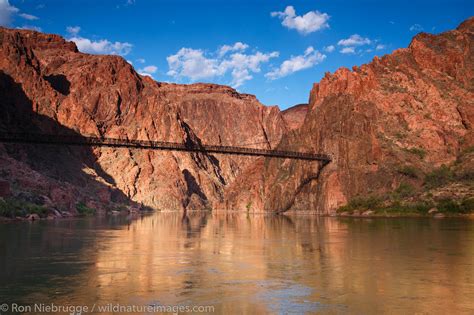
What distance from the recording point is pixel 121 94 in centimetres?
18612

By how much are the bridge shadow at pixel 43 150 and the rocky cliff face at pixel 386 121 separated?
51.4 meters

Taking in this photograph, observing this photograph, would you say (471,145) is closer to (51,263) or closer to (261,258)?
(261,258)

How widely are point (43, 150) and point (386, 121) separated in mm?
82678

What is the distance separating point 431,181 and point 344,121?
23.1 meters

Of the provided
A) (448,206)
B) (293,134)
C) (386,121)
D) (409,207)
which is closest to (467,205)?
Result: (448,206)

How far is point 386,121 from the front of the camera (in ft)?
310

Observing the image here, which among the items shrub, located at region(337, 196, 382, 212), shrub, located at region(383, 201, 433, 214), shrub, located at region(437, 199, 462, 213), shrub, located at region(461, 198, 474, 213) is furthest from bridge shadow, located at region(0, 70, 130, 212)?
shrub, located at region(461, 198, 474, 213)

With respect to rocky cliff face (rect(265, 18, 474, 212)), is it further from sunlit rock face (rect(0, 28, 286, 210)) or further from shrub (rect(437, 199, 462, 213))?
sunlit rock face (rect(0, 28, 286, 210))

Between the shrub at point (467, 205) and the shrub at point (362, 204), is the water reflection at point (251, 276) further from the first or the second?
the shrub at point (362, 204)

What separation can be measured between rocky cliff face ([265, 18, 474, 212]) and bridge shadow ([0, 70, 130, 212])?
169 feet

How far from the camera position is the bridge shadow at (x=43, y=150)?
124m

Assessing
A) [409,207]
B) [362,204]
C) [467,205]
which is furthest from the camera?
[362,204]

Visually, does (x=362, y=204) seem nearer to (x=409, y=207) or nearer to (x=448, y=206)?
(x=409, y=207)

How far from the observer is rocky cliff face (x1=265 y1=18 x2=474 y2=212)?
89312 millimetres
